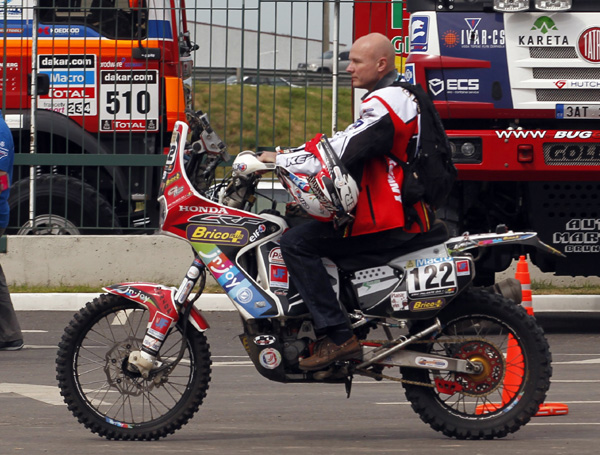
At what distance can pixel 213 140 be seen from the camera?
6.04 metres

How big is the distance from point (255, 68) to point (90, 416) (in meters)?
6.97

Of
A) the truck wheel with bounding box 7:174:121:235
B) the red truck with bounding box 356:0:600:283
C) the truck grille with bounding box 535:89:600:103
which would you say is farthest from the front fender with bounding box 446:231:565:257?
the truck wheel with bounding box 7:174:121:235

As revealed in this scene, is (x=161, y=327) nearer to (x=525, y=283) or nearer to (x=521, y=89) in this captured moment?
(x=525, y=283)

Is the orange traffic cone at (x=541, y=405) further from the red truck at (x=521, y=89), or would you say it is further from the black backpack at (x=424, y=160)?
the red truck at (x=521, y=89)

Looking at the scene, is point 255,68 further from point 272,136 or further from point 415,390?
point 415,390

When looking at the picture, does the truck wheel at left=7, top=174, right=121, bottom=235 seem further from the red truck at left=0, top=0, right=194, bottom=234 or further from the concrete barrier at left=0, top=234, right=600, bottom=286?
the concrete barrier at left=0, top=234, right=600, bottom=286

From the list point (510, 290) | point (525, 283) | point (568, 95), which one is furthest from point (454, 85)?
point (510, 290)

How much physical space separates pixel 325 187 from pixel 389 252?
1.56 feet

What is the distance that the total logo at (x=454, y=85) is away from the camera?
9.73 meters

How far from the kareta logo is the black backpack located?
4049 mm

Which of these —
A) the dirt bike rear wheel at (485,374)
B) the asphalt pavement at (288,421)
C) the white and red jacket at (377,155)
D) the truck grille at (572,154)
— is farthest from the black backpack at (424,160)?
the truck grille at (572,154)

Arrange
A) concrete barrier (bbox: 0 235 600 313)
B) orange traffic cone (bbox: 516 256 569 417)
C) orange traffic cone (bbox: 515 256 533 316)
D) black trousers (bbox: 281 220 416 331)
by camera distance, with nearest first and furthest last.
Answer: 1. black trousers (bbox: 281 220 416 331)
2. orange traffic cone (bbox: 516 256 569 417)
3. orange traffic cone (bbox: 515 256 533 316)
4. concrete barrier (bbox: 0 235 600 313)

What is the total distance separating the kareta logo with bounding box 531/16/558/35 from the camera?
9727mm

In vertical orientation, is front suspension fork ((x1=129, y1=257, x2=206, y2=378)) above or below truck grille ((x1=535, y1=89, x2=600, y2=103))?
below
